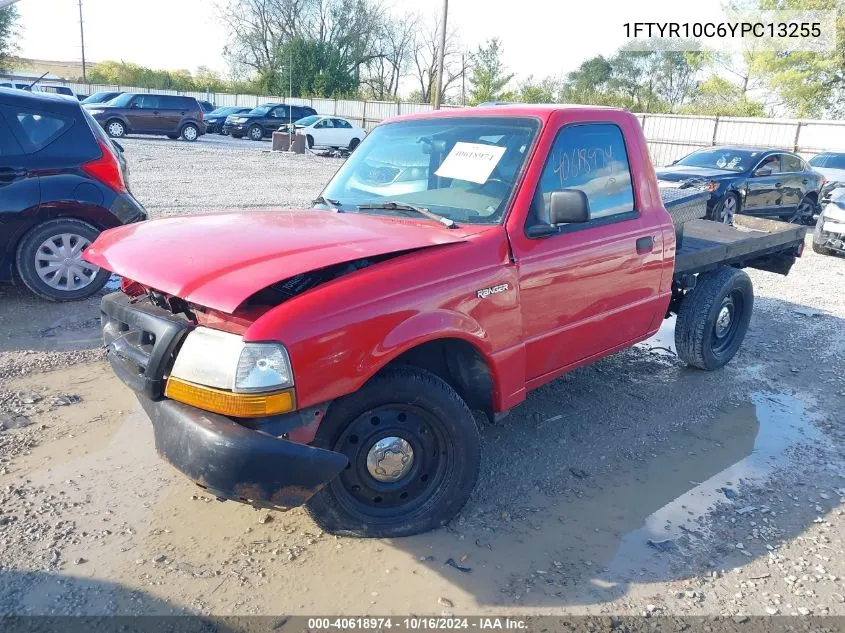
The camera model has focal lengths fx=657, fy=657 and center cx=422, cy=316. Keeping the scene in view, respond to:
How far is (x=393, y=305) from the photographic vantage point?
8.98 ft

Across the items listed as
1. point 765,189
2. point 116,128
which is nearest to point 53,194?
point 765,189

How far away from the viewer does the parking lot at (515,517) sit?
275 cm

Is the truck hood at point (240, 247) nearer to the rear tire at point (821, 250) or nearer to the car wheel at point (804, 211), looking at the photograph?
the rear tire at point (821, 250)

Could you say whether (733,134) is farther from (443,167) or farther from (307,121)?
(443,167)

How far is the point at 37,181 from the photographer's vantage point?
18.9ft

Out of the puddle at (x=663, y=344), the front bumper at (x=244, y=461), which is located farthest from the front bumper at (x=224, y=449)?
the puddle at (x=663, y=344)

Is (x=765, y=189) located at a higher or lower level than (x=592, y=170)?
lower

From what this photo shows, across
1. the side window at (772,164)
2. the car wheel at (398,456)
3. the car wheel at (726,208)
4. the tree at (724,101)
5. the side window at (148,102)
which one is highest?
the tree at (724,101)

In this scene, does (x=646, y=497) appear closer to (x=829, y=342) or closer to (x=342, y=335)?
(x=342, y=335)

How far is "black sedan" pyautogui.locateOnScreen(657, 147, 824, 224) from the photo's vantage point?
11.4 meters

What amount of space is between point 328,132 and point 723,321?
23.1m

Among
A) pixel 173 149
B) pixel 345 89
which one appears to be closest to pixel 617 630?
pixel 173 149

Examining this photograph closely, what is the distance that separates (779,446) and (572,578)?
2131 mm

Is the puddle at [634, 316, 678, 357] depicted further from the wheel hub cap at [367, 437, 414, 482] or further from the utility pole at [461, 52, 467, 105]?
the utility pole at [461, 52, 467, 105]
